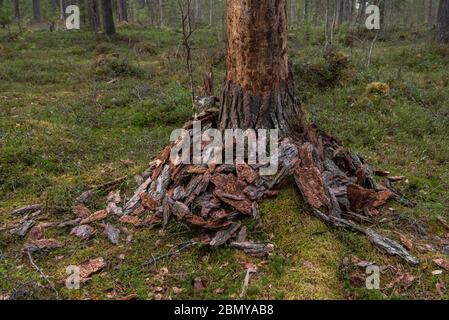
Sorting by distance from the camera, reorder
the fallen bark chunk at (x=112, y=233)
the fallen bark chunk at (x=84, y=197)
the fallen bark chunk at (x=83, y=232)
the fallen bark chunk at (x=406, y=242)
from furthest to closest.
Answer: the fallen bark chunk at (x=84, y=197), the fallen bark chunk at (x=83, y=232), the fallen bark chunk at (x=112, y=233), the fallen bark chunk at (x=406, y=242)

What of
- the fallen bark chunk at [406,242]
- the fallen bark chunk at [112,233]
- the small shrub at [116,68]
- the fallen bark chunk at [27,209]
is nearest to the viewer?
the fallen bark chunk at [406,242]

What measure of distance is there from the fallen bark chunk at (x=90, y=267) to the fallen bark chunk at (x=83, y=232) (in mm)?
518

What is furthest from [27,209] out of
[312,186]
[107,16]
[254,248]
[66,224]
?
[107,16]

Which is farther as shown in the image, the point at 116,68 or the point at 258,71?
the point at 116,68

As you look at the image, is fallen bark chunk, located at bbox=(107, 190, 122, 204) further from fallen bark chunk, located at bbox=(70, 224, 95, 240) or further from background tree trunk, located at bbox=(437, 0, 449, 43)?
background tree trunk, located at bbox=(437, 0, 449, 43)

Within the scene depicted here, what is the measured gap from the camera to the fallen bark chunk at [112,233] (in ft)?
15.0

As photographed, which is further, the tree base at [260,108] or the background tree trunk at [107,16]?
the background tree trunk at [107,16]

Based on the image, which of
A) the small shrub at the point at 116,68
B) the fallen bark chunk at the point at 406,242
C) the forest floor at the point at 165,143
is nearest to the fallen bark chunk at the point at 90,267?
the forest floor at the point at 165,143

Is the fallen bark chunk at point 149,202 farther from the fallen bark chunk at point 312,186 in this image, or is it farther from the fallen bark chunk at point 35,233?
the fallen bark chunk at point 312,186

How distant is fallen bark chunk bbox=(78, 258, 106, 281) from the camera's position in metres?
4.06

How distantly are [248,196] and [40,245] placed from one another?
2.37 m

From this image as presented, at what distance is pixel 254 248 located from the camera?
4137 mm

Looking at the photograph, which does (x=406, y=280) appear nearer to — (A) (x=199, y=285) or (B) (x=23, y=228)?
(A) (x=199, y=285)
